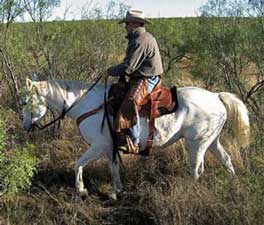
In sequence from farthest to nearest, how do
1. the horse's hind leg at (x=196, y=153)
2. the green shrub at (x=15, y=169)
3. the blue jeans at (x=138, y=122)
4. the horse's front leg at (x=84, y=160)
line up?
the horse's hind leg at (x=196, y=153) → the horse's front leg at (x=84, y=160) → the blue jeans at (x=138, y=122) → the green shrub at (x=15, y=169)

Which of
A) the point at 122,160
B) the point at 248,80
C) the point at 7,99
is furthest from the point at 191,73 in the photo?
the point at 122,160

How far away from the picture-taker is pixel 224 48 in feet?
37.8

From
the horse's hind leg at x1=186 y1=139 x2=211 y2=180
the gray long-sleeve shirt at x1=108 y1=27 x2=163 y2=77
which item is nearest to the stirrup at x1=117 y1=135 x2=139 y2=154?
the horse's hind leg at x1=186 y1=139 x2=211 y2=180

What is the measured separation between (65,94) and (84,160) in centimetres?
97

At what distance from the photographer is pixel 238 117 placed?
7852 mm

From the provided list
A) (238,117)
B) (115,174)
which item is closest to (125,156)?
(115,174)

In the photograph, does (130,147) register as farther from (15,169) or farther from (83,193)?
(15,169)

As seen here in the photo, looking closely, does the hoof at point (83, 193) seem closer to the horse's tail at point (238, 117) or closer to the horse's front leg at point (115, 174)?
the horse's front leg at point (115, 174)

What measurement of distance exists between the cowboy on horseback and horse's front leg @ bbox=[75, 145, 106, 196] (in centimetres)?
33

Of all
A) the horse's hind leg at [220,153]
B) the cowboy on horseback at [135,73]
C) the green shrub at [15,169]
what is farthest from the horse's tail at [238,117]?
the green shrub at [15,169]

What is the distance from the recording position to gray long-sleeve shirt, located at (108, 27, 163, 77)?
23.7 ft

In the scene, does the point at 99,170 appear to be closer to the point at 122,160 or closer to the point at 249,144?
the point at 122,160

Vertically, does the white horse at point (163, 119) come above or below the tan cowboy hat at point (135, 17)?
below

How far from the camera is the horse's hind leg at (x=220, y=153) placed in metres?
7.95
